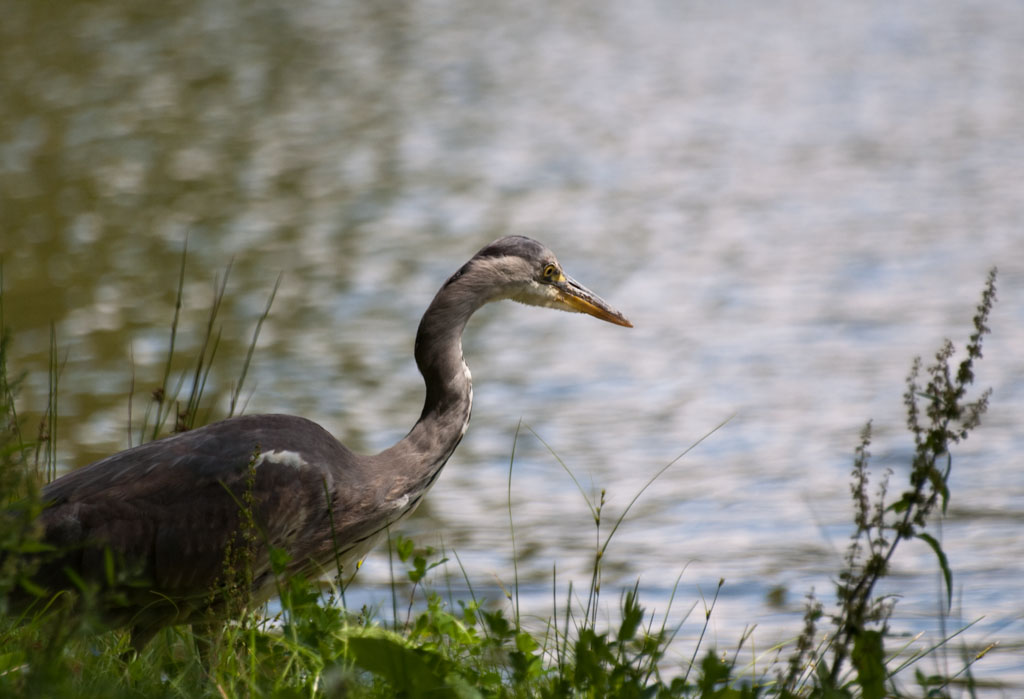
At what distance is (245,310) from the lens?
9203 mm

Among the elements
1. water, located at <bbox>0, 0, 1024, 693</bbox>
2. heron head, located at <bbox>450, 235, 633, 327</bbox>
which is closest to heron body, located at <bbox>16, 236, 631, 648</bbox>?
heron head, located at <bbox>450, 235, 633, 327</bbox>

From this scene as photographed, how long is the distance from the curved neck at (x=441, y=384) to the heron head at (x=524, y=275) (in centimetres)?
10

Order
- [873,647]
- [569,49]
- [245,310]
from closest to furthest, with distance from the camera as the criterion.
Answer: [873,647]
[245,310]
[569,49]

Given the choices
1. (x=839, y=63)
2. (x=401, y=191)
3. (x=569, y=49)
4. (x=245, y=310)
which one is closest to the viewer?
(x=245, y=310)

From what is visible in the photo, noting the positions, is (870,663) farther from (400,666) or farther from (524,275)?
(524,275)

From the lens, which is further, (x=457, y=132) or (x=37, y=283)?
(x=457, y=132)

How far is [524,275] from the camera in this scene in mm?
5066

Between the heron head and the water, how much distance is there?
3.83ft

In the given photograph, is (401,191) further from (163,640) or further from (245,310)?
(163,640)

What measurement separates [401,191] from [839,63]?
5567 millimetres

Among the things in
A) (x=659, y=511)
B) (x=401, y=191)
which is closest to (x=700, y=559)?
(x=659, y=511)

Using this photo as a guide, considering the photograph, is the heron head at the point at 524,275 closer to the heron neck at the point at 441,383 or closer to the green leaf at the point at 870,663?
the heron neck at the point at 441,383

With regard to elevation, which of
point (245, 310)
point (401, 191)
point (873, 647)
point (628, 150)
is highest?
point (628, 150)

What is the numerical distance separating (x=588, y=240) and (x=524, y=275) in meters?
5.38
